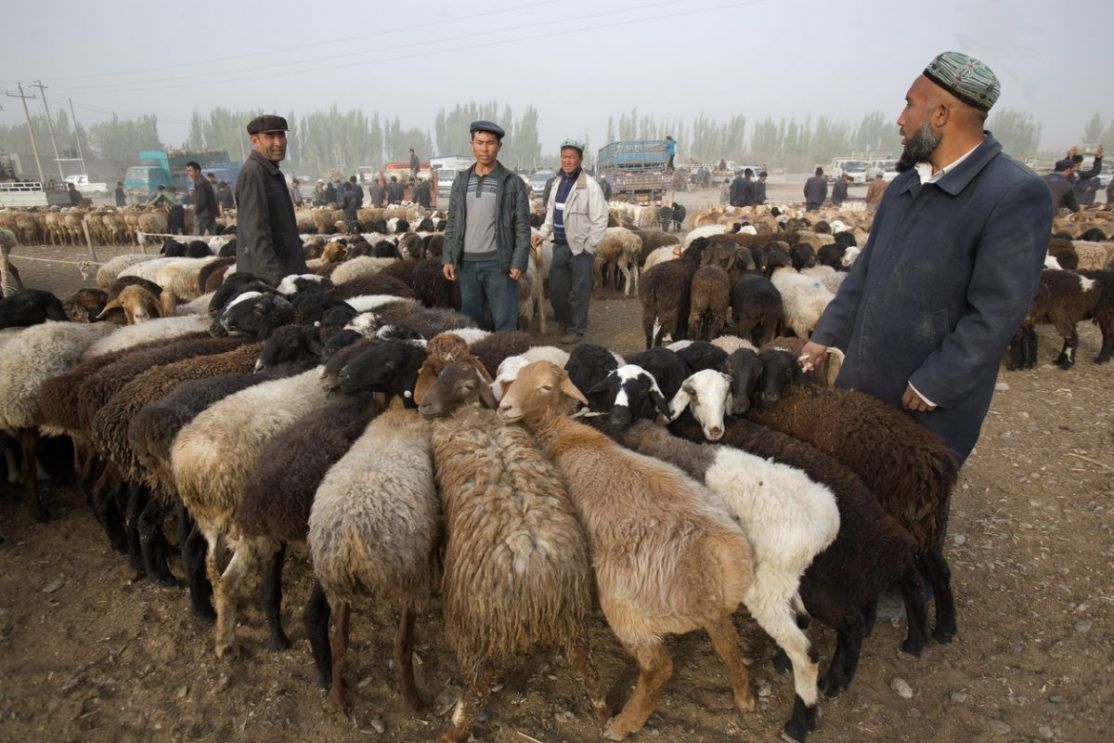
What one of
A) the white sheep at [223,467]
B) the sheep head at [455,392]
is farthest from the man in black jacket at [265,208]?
the sheep head at [455,392]

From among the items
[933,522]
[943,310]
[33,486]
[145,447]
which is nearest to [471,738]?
[145,447]

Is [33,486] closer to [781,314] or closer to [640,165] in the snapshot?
[781,314]

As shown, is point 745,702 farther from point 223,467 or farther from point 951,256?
point 223,467

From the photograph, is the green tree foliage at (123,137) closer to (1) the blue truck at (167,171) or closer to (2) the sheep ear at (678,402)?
(1) the blue truck at (167,171)

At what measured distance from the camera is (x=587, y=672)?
8.80 feet

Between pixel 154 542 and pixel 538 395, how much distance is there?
277 centimetres

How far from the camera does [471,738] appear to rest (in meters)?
2.69

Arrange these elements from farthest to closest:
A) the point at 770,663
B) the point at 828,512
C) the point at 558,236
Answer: the point at 558,236
the point at 770,663
the point at 828,512

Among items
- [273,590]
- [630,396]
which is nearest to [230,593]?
[273,590]

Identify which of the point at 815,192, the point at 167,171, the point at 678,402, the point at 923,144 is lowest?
the point at 678,402

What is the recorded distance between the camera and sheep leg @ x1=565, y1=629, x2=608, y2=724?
8.50 feet

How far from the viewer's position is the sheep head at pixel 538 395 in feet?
10.3

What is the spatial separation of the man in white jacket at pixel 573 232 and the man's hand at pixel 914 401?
20.5 feet

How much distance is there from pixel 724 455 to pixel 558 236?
21.6 ft
